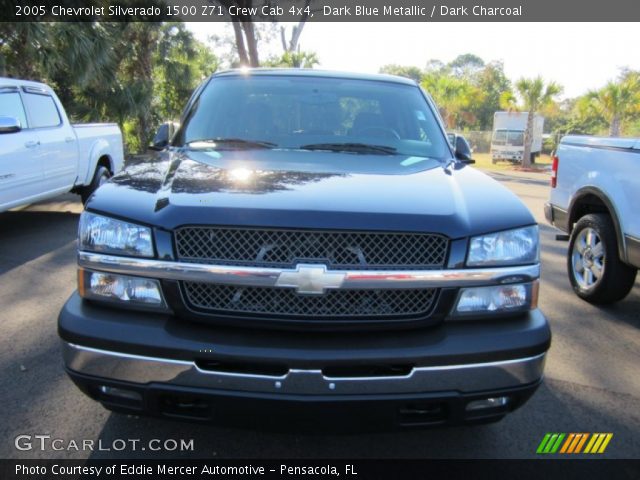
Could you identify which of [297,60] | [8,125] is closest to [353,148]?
[8,125]

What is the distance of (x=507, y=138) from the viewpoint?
30031mm

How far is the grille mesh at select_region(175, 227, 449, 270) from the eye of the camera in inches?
80.3

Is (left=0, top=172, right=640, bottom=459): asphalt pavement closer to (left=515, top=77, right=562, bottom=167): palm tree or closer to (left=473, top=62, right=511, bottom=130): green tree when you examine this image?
(left=515, top=77, right=562, bottom=167): palm tree

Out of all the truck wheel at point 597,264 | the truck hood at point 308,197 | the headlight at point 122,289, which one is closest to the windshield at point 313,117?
the truck hood at point 308,197

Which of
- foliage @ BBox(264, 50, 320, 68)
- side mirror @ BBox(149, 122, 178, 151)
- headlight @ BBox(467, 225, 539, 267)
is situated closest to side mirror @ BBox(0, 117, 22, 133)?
side mirror @ BBox(149, 122, 178, 151)

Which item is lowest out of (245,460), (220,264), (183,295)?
(245,460)

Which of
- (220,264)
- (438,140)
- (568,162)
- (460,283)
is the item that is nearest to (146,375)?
(220,264)

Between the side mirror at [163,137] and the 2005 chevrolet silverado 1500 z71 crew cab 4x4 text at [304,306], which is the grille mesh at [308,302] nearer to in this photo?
the 2005 chevrolet silverado 1500 z71 crew cab 4x4 text at [304,306]

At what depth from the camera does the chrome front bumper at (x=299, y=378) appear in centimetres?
194

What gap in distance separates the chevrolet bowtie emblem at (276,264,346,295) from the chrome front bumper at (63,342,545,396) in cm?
30

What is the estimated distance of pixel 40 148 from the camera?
6.99 metres

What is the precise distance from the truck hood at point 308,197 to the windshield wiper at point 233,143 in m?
0.34

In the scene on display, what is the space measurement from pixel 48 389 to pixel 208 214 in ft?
5.88

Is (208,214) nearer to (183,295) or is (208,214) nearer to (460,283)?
(183,295)
